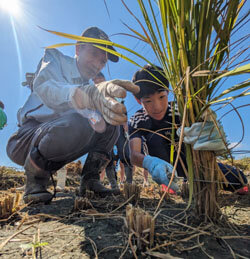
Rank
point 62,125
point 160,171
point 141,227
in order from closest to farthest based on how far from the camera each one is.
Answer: point 141,227 → point 62,125 → point 160,171

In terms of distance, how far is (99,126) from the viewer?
179cm

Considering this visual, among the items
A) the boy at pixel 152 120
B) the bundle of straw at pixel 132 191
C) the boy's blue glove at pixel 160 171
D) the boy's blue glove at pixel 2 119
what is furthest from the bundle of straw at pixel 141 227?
the boy's blue glove at pixel 2 119

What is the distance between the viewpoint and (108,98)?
1.00 m

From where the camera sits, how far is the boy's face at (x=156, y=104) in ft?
7.36

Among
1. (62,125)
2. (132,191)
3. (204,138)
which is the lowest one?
(132,191)

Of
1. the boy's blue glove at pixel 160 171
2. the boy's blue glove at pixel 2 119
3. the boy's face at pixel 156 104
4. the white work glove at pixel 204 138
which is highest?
the boy's blue glove at pixel 2 119

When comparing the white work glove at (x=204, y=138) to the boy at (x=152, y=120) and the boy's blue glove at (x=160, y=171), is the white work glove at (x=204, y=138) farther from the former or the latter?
the boy at (x=152, y=120)

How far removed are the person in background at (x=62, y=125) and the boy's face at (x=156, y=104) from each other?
65cm

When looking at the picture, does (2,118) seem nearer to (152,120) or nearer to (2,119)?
(2,119)

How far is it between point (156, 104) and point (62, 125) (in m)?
1.22

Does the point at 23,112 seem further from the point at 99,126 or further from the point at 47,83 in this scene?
the point at 99,126

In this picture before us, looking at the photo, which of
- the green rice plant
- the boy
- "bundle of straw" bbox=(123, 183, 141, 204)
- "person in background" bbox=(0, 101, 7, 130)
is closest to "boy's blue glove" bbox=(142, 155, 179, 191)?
the boy

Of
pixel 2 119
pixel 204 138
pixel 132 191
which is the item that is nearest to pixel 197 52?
pixel 204 138

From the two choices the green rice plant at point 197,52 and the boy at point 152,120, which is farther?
the boy at point 152,120
